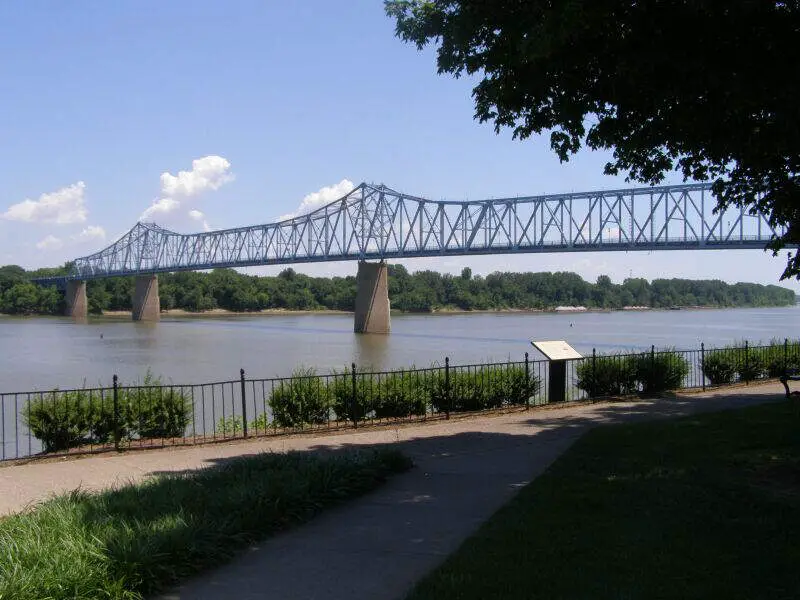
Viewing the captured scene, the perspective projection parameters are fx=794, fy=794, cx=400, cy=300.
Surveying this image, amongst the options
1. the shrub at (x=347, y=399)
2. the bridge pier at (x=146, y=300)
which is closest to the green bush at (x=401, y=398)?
the shrub at (x=347, y=399)

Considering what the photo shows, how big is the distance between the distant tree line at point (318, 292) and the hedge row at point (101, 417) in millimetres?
111069

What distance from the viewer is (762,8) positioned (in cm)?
695

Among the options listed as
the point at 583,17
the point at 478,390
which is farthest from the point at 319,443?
the point at 583,17

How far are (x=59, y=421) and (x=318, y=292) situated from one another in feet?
399

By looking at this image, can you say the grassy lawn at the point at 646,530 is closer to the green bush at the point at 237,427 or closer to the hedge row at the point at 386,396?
the hedge row at the point at 386,396

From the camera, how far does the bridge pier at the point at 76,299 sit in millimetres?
117188

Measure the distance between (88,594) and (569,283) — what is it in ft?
461

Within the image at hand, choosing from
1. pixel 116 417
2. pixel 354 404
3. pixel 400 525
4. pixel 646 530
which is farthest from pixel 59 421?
pixel 646 530

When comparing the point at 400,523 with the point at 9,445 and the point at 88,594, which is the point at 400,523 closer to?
the point at 88,594

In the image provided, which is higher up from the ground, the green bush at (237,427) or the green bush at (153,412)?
the green bush at (153,412)

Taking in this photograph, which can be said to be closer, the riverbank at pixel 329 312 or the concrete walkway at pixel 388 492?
the concrete walkway at pixel 388 492

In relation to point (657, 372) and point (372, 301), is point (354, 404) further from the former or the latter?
point (372, 301)

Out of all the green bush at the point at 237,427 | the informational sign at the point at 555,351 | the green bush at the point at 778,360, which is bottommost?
the green bush at the point at 237,427

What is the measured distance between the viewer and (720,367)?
62.2 feet
